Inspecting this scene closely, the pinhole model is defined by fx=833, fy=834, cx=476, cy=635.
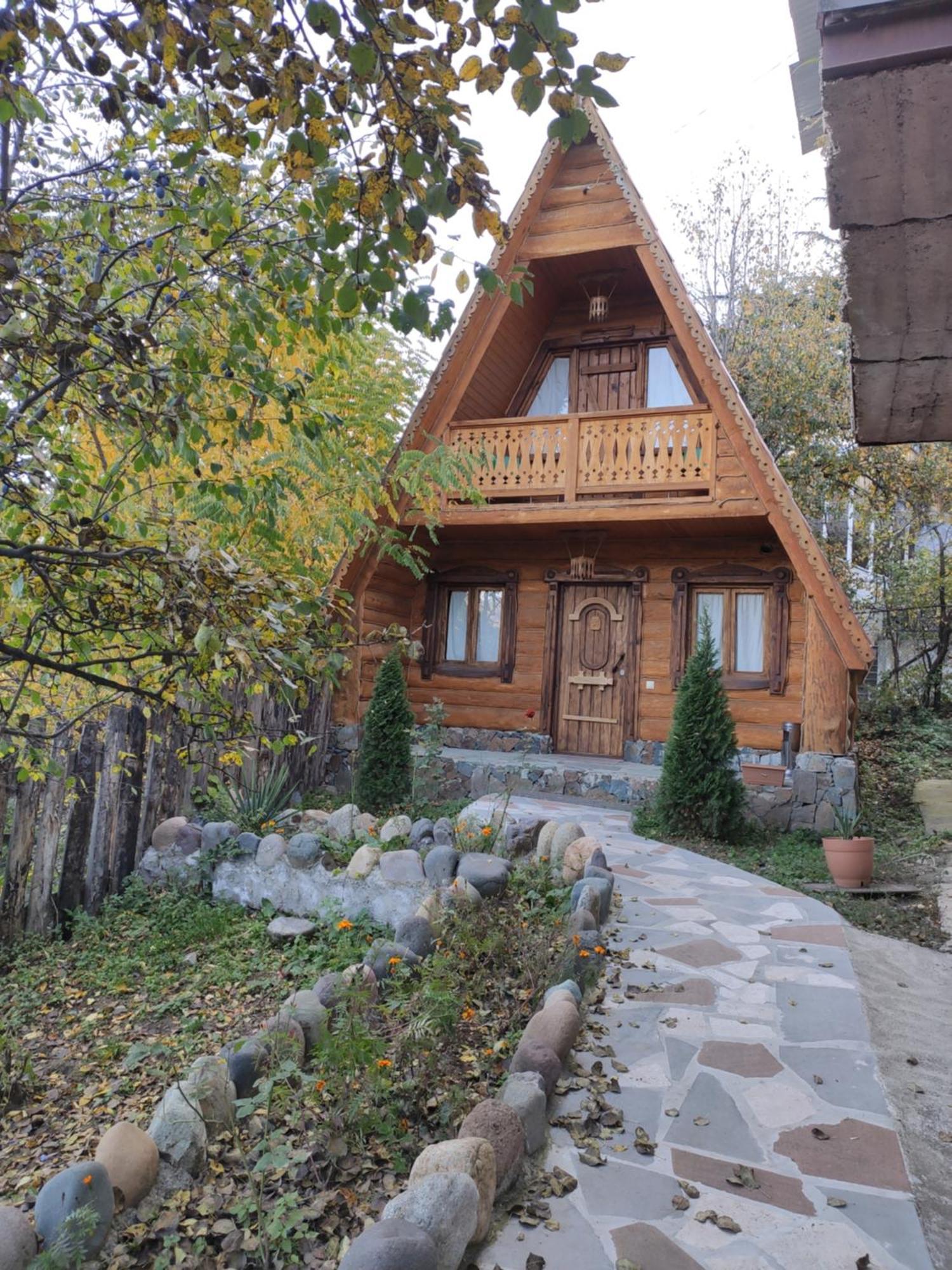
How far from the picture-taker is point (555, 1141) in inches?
123

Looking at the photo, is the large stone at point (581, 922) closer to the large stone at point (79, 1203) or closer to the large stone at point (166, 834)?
the large stone at point (79, 1203)

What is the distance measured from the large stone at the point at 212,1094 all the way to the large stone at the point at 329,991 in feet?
2.49

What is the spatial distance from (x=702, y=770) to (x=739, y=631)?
8.87ft

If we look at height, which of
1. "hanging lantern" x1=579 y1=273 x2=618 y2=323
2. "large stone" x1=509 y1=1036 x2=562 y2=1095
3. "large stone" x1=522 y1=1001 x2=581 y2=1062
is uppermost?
"hanging lantern" x1=579 y1=273 x2=618 y2=323

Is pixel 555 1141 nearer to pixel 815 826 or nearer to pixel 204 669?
pixel 204 669

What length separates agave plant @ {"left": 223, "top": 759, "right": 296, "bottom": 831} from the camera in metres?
7.30

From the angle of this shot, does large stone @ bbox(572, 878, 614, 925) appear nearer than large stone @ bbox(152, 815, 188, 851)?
Yes

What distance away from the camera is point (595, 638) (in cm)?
1155

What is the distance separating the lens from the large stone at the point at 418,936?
15.0 feet

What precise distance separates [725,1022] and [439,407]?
855 centimetres

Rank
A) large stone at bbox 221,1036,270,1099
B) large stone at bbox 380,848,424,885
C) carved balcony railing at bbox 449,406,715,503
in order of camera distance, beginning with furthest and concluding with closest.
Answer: carved balcony railing at bbox 449,406,715,503, large stone at bbox 380,848,424,885, large stone at bbox 221,1036,270,1099

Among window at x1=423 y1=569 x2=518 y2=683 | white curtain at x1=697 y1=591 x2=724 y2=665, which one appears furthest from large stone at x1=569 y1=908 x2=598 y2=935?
window at x1=423 y1=569 x2=518 y2=683

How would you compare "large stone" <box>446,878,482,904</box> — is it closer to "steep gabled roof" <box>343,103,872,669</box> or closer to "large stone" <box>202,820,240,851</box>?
"large stone" <box>202,820,240,851</box>

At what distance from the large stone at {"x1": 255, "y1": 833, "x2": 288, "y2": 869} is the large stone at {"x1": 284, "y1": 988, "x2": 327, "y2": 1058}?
8.60 ft
